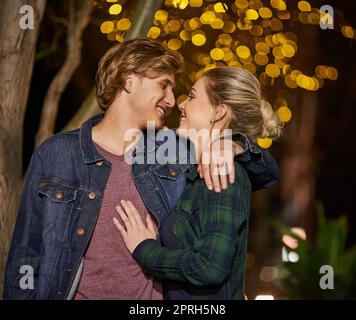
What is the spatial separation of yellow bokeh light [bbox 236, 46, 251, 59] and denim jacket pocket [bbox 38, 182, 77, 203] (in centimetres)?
369

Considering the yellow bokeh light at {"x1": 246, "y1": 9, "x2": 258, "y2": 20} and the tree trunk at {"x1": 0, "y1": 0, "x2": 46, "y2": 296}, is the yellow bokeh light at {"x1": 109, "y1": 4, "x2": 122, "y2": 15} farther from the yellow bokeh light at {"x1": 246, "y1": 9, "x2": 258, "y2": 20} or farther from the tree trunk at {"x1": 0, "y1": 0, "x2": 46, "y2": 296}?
the tree trunk at {"x1": 0, "y1": 0, "x2": 46, "y2": 296}

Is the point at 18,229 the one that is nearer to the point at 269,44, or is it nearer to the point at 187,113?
the point at 187,113

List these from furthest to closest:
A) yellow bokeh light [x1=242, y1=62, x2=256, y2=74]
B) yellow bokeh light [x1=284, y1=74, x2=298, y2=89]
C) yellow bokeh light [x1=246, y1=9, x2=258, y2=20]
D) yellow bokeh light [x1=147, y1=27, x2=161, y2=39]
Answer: yellow bokeh light [x1=284, y1=74, x2=298, y2=89], yellow bokeh light [x1=242, y1=62, x2=256, y2=74], yellow bokeh light [x1=246, y1=9, x2=258, y2=20], yellow bokeh light [x1=147, y1=27, x2=161, y2=39]

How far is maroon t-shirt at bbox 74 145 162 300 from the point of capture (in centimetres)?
322

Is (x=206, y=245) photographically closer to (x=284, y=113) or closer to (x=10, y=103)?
(x=10, y=103)

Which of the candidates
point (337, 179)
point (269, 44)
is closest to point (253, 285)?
point (337, 179)

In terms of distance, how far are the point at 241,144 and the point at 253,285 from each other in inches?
248

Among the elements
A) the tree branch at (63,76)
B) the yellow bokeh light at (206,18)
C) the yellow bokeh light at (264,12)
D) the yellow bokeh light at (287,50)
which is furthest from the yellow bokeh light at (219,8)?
the tree branch at (63,76)

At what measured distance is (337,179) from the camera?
972 centimetres

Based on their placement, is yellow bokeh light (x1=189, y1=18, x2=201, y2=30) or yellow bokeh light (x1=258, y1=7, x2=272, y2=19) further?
yellow bokeh light (x1=189, y1=18, x2=201, y2=30)

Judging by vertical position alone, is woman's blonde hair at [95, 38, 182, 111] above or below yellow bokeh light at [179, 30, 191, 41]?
below

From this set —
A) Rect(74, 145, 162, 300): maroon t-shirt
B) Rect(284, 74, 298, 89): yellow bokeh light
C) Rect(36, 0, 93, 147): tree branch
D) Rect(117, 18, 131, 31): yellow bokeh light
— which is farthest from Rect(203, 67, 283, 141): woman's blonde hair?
Rect(284, 74, 298, 89): yellow bokeh light

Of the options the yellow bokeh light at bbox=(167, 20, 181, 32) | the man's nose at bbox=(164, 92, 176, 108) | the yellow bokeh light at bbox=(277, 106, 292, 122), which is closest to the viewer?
the man's nose at bbox=(164, 92, 176, 108)
